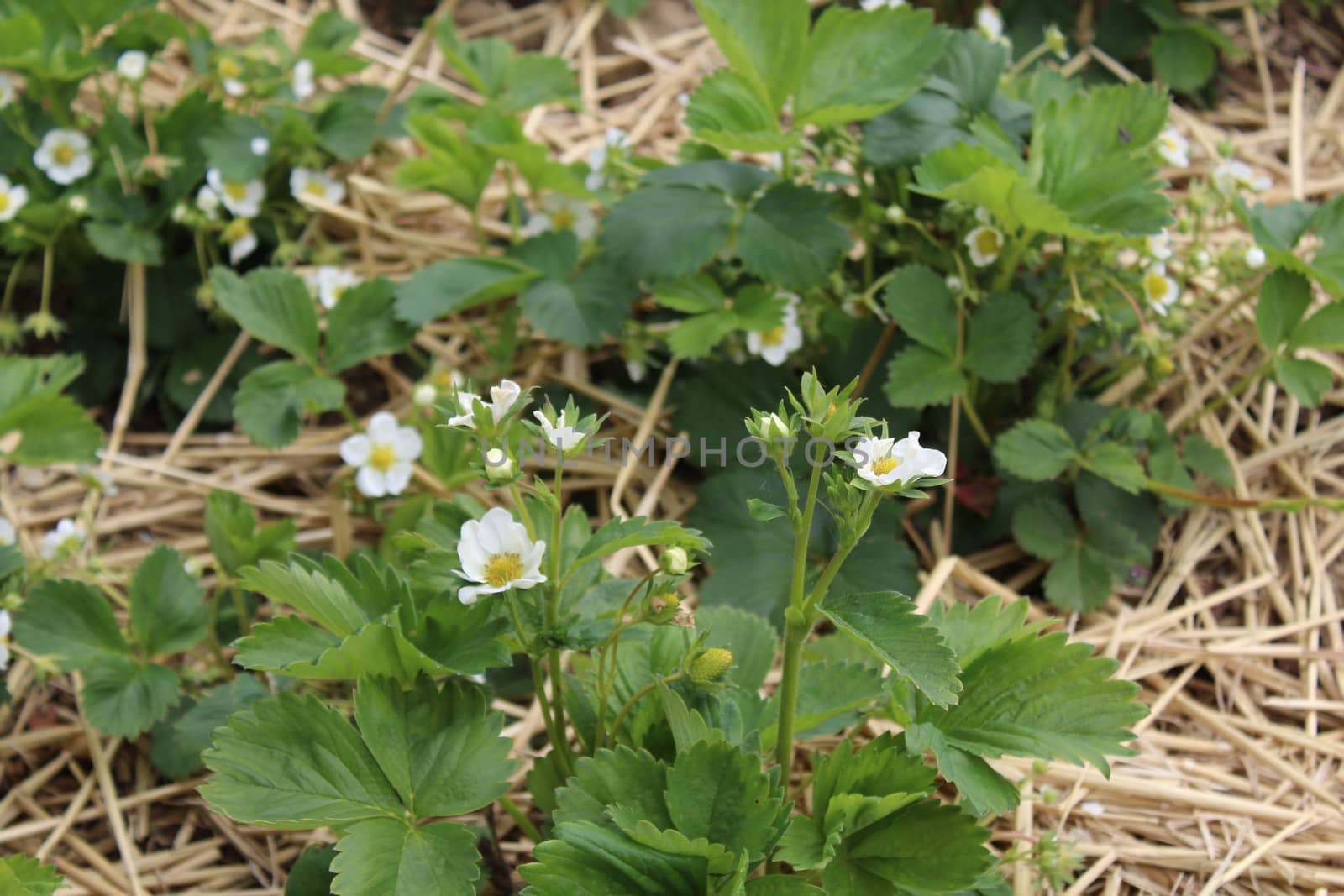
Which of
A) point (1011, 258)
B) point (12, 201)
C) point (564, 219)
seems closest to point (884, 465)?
point (1011, 258)

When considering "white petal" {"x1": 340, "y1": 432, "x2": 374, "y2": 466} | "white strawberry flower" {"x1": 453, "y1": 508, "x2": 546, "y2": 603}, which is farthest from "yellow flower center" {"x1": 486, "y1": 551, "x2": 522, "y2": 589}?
"white petal" {"x1": 340, "y1": 432, "x2": 374, "y2": 466}

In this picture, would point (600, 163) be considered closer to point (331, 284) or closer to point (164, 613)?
point (331, 284)

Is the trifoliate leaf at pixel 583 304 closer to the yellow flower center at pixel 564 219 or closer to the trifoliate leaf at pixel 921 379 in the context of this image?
the yellow flower center at pixel 564 219

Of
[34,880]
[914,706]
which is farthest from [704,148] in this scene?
[34,880]

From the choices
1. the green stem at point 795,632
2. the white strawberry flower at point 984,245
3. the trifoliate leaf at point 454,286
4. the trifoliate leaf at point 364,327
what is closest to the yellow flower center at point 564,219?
the trifoliate leaf at point 454,286

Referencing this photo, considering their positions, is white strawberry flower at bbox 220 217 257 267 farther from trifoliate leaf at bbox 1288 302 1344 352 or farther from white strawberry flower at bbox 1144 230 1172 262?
trifoliate leaf at bbox 1288 302 1344 352

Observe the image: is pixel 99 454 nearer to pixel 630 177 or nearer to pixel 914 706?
pixel 630 177
